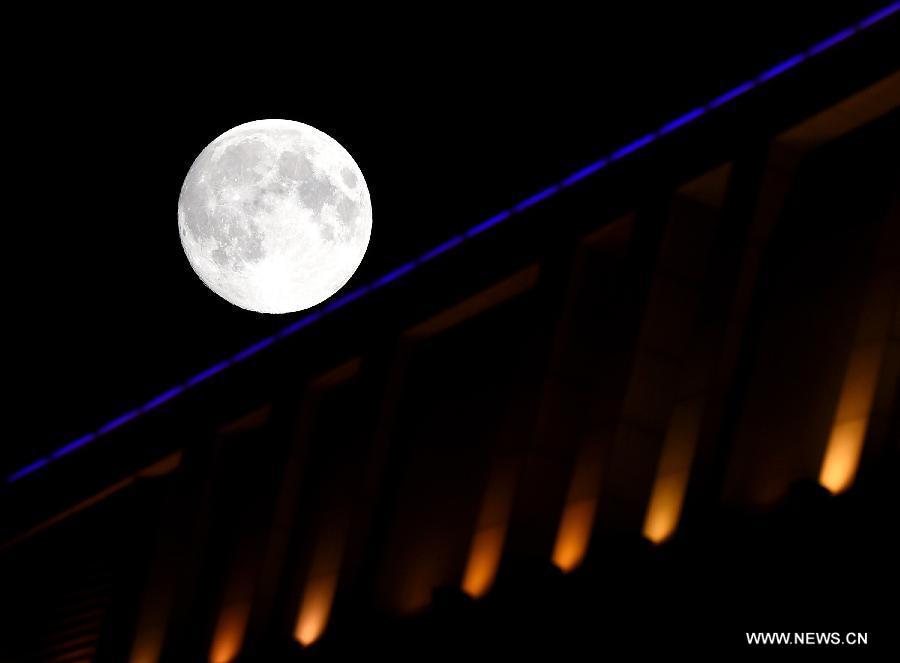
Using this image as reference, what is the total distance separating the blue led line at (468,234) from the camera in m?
9.88

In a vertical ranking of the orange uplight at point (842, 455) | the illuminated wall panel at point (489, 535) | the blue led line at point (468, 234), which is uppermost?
the blue led line at point (468, 234)

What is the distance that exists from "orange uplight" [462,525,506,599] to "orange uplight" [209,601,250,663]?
10.9ft

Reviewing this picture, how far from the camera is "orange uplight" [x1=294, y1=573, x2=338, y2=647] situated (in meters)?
12.7

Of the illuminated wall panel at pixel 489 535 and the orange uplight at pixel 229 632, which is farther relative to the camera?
the orange uplight at pixel 229 632

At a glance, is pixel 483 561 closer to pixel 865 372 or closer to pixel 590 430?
pixel 590 430

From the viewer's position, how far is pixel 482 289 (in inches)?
485

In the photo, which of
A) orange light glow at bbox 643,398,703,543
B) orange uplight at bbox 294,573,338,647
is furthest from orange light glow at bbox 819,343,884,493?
orange uplight at bbox 294,573,338,647

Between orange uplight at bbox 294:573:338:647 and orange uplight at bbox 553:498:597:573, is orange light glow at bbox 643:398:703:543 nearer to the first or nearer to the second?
orange uplight at bbox 553:498:597:573

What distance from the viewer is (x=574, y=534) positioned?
34.3ft

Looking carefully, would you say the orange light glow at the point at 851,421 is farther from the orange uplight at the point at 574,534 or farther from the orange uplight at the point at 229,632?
the orange uplight at the point at 229,632

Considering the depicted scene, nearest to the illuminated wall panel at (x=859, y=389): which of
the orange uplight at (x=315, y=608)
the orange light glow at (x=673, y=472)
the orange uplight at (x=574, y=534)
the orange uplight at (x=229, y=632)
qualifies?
the orange light glow at (x=673, y=472)

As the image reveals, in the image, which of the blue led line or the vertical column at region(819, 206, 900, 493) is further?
the blue led line

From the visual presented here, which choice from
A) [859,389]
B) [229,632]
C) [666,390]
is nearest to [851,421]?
[859,389]

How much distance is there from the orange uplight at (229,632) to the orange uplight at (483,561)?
10.9 feet
